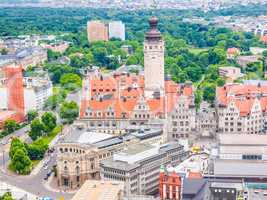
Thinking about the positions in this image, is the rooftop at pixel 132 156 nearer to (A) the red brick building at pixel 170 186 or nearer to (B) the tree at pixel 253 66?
(A) the red brick building at pixel 170 186

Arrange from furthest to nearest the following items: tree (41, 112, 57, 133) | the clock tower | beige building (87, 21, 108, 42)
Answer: beige building (87, 21, 108, 42)
tree (41, 112, 57, 133)
the clock tower

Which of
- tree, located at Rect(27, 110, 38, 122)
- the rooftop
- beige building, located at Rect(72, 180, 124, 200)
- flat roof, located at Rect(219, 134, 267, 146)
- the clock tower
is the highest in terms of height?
the clock tower

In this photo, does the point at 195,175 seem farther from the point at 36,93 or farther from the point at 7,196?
the point at 36,93

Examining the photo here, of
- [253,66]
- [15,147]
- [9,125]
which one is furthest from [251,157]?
[253,66]

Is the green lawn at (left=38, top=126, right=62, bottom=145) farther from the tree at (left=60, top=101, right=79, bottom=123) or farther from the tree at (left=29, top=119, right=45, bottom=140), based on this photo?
the tree at (left=60, top=101, right=79, bottom=123)

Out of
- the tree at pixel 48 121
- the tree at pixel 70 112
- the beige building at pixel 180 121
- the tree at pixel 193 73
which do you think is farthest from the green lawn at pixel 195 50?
the beige building at pixel 180 121

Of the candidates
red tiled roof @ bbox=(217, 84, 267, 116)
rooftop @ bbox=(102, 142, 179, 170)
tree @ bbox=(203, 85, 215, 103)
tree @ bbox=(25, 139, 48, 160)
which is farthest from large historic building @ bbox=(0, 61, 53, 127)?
rooftop @ bbox=(102, 142, 179, 170)
